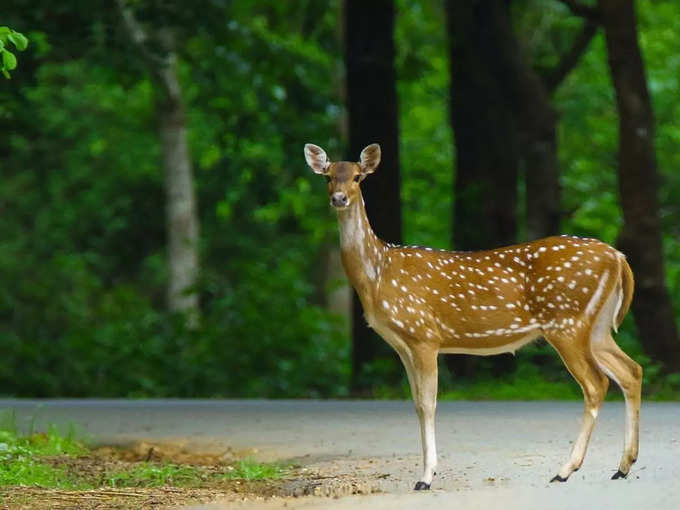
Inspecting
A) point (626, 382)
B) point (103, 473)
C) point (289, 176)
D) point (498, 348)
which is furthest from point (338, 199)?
point (289, 176)

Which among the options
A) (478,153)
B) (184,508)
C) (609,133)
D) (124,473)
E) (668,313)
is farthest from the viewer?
(609,133)

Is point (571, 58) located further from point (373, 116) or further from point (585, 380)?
point (585, 380)

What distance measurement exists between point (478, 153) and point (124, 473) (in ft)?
35.0

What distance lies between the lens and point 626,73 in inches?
685

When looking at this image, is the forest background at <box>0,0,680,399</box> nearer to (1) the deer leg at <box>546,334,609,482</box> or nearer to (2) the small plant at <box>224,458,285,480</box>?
(2) the small plant at <box>224,458,285,480</box>

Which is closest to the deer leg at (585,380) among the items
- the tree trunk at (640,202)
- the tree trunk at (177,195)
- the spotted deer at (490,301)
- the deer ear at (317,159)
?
the spotted deer at (490,301)

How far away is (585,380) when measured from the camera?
32.7 feet

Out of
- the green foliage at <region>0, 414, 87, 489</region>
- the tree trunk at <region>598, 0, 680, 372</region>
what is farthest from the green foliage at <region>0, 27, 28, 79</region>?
the tree trunk at <region>598, 0, 680, 372</region>

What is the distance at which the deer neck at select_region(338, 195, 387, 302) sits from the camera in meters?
10.2

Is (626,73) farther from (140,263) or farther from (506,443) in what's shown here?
(140,263)

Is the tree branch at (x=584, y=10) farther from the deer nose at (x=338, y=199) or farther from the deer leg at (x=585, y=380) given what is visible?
the deer nose at (x=338, y=199)

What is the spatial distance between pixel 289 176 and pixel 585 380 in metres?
18.0

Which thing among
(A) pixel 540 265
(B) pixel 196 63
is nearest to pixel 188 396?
(B) pixel 196 63

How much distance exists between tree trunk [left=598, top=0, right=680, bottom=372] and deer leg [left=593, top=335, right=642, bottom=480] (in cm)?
720
